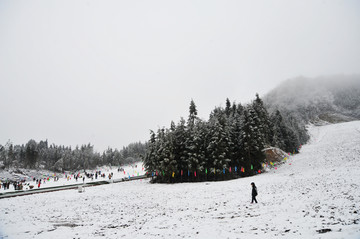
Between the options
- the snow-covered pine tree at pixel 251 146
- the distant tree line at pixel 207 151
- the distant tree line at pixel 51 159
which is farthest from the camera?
the distant tree line at pixel 51 159

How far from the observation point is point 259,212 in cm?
1284

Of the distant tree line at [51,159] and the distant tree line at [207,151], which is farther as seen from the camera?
the distant tree line at [51,159]

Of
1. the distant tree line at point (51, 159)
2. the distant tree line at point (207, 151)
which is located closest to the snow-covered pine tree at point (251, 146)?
the distant tree line at point (207, 151)

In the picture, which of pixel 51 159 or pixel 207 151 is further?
pixel 51 159

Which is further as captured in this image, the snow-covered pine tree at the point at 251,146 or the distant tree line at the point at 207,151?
Result: the snow-covered pine tree at the point at 251,146

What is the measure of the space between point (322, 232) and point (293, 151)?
71.7m

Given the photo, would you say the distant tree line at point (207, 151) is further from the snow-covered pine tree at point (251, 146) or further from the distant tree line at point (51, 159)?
the distant tree line at point (51, 159)

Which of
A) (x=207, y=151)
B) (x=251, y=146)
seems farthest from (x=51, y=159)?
(x=251, y=146)

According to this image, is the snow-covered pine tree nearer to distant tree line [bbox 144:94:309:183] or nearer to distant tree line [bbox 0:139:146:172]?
distant tree line [bbox 144:94:309:183]

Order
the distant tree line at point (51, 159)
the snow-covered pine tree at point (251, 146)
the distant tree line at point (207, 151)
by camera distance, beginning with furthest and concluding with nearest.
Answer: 1. the distant tree line at point (51, 159)
2. the snow-covered pine tree at point (251, 146)
3. the distant tree line at point (207, 151)

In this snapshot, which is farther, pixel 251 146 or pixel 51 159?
pixel 51 159

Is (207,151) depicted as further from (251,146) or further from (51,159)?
(51,159)

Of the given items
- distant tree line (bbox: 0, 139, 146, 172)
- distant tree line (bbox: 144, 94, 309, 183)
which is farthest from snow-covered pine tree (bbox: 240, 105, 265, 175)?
distant tree line (bbox: 0, 139, 146, 172)

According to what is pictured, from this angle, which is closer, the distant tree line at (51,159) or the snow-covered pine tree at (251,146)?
the snow-covered pine tree at (251,146)
